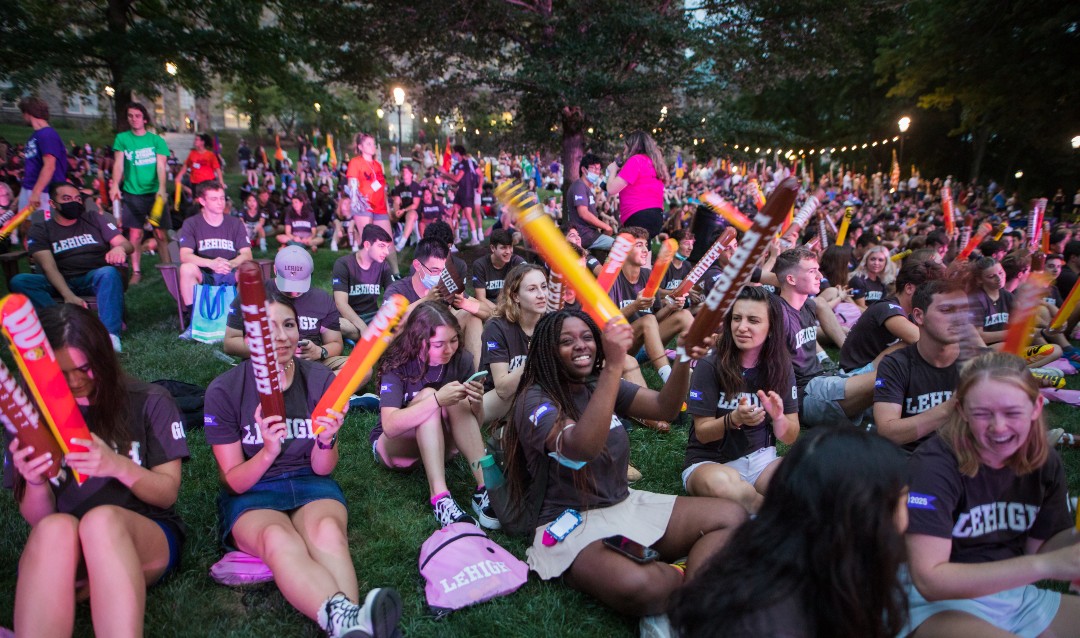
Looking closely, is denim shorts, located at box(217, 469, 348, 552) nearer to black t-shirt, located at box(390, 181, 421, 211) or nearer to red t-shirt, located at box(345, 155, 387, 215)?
red t-shirt, located at box(345, 155, 387, 215)

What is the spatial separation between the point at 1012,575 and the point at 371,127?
50.6 m

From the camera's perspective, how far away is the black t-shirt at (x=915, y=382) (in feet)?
11.6

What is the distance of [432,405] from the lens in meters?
3.70

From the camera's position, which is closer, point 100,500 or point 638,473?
point 100,500

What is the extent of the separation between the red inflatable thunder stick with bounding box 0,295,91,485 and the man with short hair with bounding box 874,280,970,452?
3.62m

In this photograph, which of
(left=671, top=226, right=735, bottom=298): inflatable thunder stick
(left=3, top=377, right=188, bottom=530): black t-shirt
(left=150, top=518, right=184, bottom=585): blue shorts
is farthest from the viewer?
(left=671, top=226, right=735, bottom=298): inflatable thunder stick

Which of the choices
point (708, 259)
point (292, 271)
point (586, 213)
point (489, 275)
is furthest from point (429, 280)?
point (586, 213)

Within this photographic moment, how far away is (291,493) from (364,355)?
2.94 ft

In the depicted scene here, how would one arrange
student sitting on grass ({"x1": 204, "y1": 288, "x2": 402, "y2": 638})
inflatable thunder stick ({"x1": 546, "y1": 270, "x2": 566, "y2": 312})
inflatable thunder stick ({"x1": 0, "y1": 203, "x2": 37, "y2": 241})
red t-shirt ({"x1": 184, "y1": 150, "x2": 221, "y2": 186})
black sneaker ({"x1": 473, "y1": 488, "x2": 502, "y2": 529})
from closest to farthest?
student sitting on grass ({"x1": 204, "y1": 288, "x2": 402, "y2": 638}) < black sneaker ({"x1": 473, "y1": 488, "x2": 502, "y2": 529}) < inflatable thunder stick ({"x1": 546, "y1": 270, "x2": 566, "y2": 312}) < inflatable thunder stick ({"x1": 0, "y1": 203, "x2": 37, "y2": 241}) < red t-shirt ({"x1": 184, "y1": 150, "x2": 221, "y2": 186})

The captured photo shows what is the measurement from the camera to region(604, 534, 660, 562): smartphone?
8.87 feet

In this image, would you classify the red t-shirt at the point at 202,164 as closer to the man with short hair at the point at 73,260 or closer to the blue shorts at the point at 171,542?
the man with short hair at the point at 73,260

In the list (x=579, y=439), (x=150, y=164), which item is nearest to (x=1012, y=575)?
(x=579, y=439)

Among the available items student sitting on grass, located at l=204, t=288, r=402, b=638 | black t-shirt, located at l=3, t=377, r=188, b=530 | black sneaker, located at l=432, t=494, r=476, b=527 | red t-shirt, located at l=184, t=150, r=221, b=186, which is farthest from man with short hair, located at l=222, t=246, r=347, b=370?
red t-shirt, located at l=184, t=150, r=221, b=186

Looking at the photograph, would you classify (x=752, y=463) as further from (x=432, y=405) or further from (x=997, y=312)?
(x=997, y=312)
